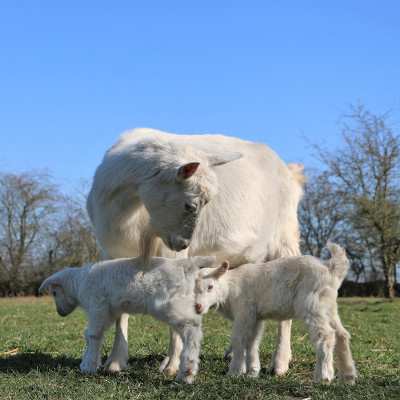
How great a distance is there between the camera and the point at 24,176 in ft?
140

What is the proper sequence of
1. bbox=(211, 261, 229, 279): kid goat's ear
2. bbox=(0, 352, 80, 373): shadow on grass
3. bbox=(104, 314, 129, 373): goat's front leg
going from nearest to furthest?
bbox=(211, 261, 229, 279): kid goat's ear
bbox=(104, 314, 129, 373): goat's front leg
bbox=(0, 352, 80, 373): shadow on grass

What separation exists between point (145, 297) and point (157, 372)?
3.76 ft

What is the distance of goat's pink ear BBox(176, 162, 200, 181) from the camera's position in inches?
207

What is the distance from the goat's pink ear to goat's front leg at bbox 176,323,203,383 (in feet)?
4.17

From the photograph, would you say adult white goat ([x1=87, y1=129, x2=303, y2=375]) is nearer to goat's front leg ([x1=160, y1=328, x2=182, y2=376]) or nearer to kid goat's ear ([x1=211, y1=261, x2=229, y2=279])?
goat's front leg ([x1=160, y1=328, x2=182, y2=376])

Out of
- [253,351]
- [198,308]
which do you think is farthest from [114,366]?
[253,351]

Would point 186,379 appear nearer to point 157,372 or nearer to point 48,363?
point 157,372

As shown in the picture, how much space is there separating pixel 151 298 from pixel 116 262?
23.2 inches

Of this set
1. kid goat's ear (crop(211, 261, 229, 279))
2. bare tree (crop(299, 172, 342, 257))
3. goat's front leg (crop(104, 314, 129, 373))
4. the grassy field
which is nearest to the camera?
the grassy field

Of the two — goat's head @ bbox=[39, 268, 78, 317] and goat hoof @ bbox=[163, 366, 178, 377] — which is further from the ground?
goat's head @ bbox=[39, 268, 78, 317]

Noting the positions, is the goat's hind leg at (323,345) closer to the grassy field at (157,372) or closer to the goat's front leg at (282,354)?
the grassy field at (157,372)

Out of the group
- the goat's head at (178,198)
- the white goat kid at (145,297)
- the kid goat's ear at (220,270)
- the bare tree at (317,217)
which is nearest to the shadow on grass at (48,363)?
the white goat kid at (145,297)

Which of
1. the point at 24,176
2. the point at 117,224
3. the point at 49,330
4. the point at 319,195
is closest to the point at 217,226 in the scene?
the point at 117,224

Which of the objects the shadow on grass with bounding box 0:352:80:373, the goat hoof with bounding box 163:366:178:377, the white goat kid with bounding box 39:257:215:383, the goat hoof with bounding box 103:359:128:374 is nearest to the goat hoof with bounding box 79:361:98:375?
the white goat kid with bounding box 39:257:215:383
